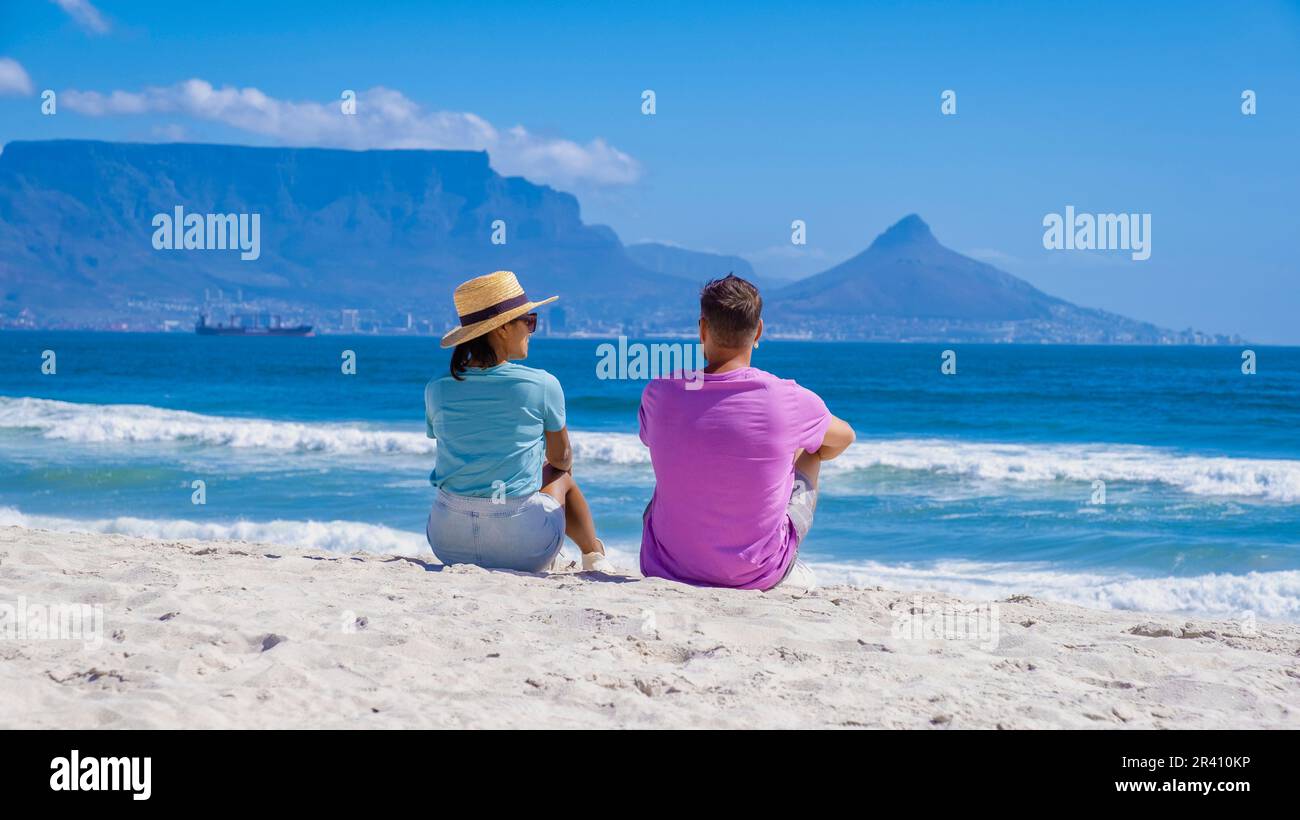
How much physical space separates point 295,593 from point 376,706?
1.62 m

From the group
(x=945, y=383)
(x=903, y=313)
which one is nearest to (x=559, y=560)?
(x=945, y=383)

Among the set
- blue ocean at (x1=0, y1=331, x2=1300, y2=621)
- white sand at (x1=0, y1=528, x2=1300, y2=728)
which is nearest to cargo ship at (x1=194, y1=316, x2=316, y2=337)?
blue ocean at (x1=0, y1=331, x2=1300, y2=621)

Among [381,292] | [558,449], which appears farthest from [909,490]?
[381,292]

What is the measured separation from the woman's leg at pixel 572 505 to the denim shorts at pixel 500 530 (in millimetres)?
88

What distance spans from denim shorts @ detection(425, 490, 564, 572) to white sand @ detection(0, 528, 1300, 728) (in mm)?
156

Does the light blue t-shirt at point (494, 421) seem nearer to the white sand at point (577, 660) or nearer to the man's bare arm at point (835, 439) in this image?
the white sand at point (577, 660)

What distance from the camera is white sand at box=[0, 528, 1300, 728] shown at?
291cm

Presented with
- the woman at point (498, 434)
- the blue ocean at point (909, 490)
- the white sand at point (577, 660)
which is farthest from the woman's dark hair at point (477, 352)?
the blue ocean at point (909, 490)

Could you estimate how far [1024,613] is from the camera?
188 inches

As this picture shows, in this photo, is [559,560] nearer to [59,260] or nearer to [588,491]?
[588,491]

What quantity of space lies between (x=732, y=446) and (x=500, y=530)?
1.33 m

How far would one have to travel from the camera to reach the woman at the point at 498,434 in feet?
15.0

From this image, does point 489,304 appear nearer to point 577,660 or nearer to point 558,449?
point 558,449

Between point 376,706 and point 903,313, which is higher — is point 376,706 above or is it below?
below
